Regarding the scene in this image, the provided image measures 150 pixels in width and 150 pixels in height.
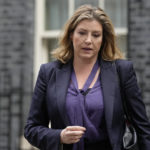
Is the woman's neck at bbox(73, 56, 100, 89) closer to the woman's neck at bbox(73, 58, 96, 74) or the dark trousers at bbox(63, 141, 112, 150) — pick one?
the woman's neck at bbox(73, 58, 96, 74)

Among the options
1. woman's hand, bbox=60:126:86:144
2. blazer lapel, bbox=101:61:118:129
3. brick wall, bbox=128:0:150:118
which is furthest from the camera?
brick wall, bbox=128:0:150:118

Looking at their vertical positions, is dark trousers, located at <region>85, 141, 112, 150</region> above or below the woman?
below

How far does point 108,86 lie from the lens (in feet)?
8.95

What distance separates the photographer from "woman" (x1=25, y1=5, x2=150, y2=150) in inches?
104

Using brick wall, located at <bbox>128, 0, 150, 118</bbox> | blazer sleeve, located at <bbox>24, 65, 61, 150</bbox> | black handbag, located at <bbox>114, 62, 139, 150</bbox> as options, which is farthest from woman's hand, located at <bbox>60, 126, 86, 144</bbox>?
brick wall, located at <bbox>128, 0, 150, 118</bbox>

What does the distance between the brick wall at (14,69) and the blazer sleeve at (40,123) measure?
3.87m

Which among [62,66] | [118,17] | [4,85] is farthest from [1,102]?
[62,66]

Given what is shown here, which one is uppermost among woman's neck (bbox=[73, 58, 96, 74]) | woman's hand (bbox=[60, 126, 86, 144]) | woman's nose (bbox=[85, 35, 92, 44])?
woman's nose (bbox=[85, 35, 92, 44])

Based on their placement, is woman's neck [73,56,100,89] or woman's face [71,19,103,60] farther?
woman's neck [73,56,100,89]

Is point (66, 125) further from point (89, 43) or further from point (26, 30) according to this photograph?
point (26, 30)

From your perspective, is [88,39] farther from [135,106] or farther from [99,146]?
[99,146]

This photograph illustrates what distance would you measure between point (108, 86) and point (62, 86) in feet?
0.95

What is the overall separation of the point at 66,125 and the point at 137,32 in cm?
392

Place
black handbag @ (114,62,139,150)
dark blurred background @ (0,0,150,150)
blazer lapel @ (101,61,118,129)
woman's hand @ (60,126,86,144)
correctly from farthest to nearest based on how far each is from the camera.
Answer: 1. dark blurred background @ (0,0,150,150)
2. black handbag @ (114,62,139,150)
3. blazer lapel @ (101,61,118,129)
4. woman's hand @ (60,126,86,144)
